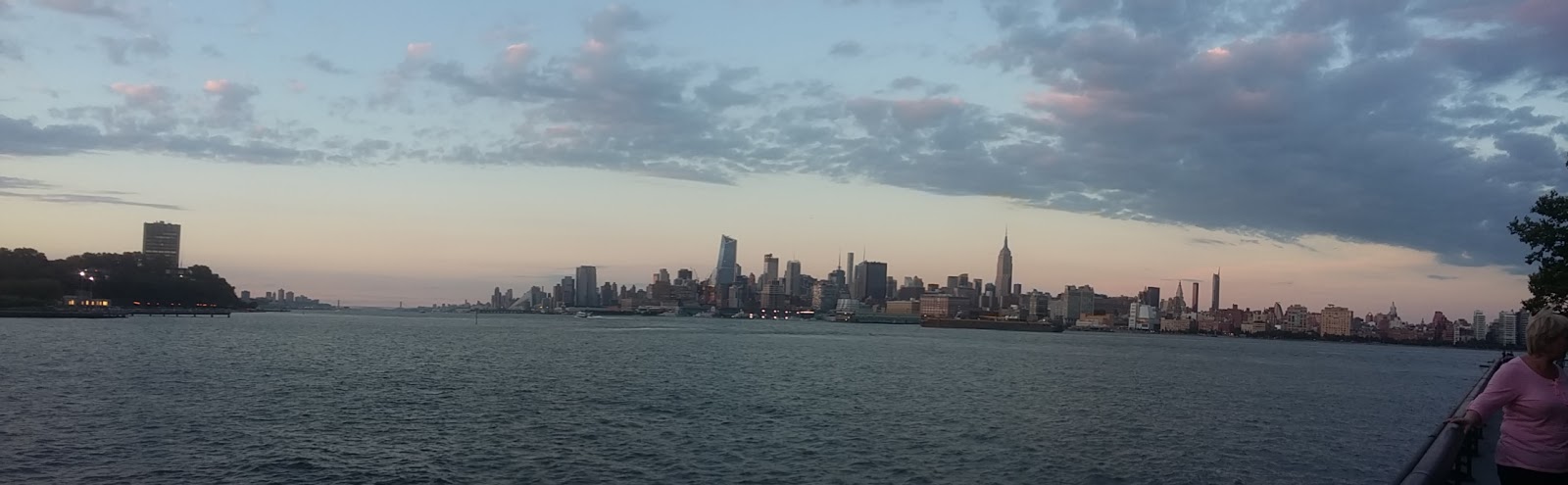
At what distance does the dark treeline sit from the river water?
105241 millimetres

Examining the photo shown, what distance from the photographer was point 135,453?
26.6 m

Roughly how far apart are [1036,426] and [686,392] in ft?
52.3

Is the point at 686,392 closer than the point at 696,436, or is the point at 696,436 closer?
the point at 696,436

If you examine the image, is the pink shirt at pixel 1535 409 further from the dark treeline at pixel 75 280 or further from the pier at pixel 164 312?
the pier at pixel 164 312

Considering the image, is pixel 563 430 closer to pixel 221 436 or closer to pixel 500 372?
pixel 221 436

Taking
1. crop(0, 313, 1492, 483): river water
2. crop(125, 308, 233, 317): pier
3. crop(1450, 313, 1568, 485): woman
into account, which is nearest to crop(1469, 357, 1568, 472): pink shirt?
crop(1450, 313, 1568, 485): woman

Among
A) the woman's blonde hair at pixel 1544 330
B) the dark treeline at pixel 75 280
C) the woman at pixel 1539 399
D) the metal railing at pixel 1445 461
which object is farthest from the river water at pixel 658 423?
the dark treeline at pixel 75 280

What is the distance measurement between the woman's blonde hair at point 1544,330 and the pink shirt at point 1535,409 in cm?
16

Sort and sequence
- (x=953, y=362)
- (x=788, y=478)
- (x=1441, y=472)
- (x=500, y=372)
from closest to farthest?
1. (x=1441, y=472)
2. (x=788, y=478)
3. (x=500, y=372)
4. (x=953, y=362)

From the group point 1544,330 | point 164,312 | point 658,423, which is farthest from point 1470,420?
point 164,312

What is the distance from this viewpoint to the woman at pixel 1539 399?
6.89 m

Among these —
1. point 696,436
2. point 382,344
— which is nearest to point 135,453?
point 696,436

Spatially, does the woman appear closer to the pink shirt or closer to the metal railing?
the pink shirt

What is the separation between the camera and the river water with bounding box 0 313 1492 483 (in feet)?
85.8
